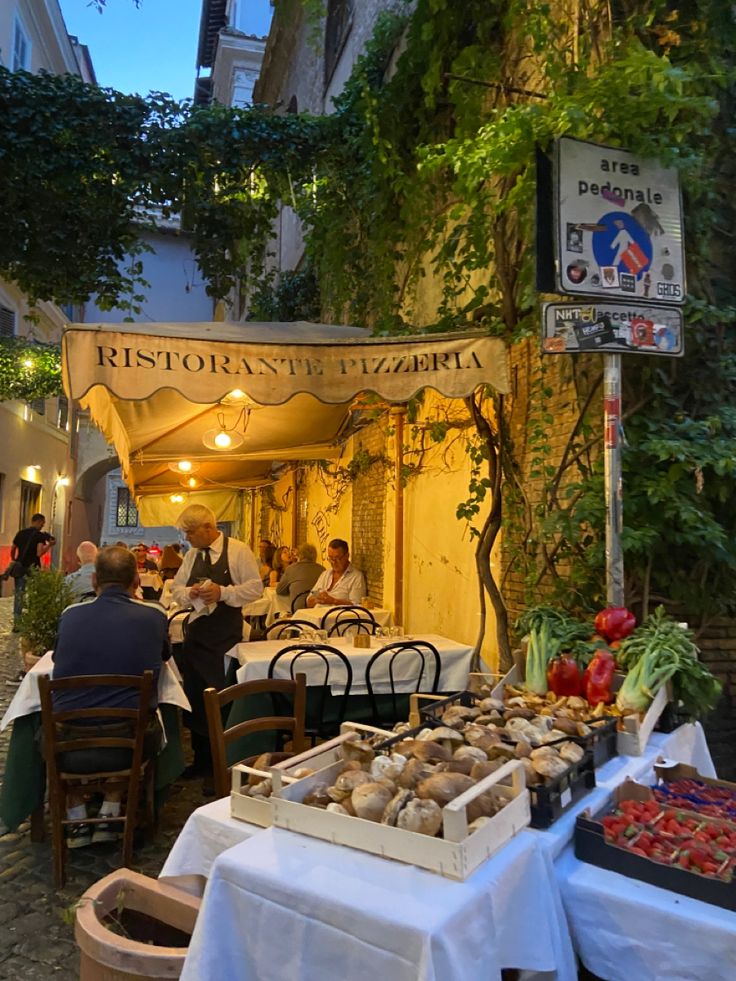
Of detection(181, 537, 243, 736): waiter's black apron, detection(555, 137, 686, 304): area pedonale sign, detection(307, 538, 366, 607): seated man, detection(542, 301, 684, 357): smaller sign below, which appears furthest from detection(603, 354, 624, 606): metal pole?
detection(307, 538, 366, 607): seated man

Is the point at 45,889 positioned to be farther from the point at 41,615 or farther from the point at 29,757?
the point at 41,615

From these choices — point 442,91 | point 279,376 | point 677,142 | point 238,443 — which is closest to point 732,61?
point 677,142

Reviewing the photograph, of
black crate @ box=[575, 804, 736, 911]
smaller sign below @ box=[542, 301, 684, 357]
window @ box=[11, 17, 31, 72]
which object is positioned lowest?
black crate @ box=[575, 804, 736, 911]

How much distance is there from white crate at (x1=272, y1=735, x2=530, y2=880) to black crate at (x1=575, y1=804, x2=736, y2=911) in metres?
0.20

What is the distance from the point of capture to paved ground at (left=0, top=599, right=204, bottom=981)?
10.4 feet

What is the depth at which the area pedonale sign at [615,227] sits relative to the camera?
3.87m

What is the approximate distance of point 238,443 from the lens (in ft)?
28.5

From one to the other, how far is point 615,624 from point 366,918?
232 cm

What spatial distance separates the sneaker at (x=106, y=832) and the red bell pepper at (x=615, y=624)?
2.92 m

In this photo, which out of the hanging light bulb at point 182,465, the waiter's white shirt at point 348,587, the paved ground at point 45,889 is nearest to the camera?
the paved ground at point 45,889

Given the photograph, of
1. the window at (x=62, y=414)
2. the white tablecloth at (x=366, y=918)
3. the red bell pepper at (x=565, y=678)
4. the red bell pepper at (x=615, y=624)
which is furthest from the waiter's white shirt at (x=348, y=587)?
the window at (x=62, y=414)

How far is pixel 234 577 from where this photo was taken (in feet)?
19.4

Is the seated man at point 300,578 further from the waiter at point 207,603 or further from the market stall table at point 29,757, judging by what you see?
the market stall table at point 29,757

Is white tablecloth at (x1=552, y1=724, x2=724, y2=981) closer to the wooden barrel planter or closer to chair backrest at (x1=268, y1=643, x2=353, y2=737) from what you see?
the wooden barrel planter
